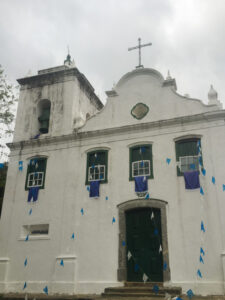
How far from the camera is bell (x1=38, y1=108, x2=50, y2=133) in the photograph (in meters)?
16.0

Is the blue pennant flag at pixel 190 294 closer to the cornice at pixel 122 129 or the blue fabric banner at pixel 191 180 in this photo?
the blue fabric banner at pixel 191 180

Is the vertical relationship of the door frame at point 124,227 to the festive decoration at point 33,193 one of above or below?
below

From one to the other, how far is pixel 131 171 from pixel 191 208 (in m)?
2.83

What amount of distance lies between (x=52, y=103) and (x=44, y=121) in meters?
1.00

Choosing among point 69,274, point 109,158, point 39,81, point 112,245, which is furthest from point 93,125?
point 69,274

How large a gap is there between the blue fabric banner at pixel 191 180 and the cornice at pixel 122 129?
2257 millimetres

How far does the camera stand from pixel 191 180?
39.1ft

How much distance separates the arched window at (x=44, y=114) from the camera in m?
16.0

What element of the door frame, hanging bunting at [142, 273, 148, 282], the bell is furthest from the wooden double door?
the bell

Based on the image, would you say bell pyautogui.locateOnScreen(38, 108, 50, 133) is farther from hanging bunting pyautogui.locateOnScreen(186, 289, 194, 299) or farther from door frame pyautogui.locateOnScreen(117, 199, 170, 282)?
hanging bunting pyautogui.locateOnScreen(186, 289, 194, 299)

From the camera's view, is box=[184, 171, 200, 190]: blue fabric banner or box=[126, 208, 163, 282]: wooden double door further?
box=[184, 171, 200, 190]: blue fabric banner

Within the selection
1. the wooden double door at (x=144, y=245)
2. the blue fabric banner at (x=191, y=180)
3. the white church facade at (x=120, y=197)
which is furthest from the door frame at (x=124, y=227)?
the blue fabric banner at (x=191, y=180)

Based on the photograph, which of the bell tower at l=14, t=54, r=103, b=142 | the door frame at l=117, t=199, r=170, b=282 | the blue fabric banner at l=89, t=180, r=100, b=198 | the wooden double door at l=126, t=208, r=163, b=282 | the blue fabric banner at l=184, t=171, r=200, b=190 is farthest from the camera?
the bell tower at l=14, t=54, r=103, b=142

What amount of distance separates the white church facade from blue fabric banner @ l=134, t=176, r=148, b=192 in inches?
2.1
